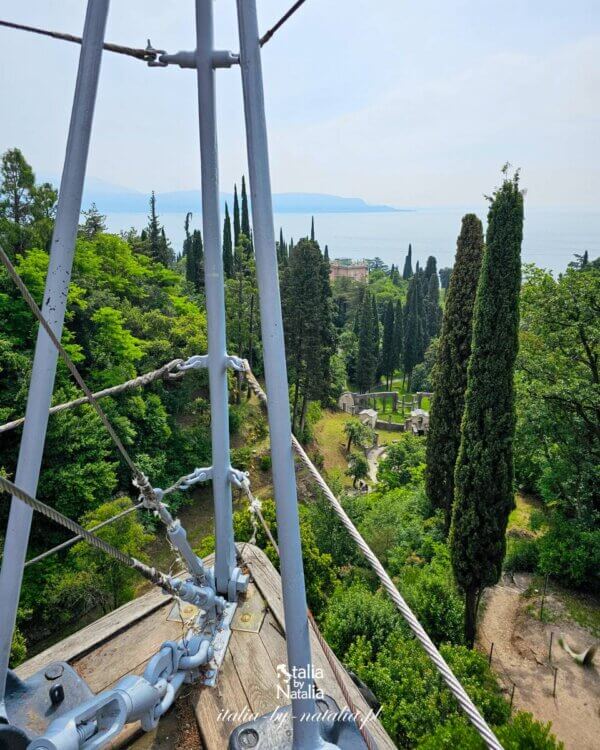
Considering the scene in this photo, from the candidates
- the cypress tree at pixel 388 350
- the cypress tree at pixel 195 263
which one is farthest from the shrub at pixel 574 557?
the cypress tree at pixel 195 263

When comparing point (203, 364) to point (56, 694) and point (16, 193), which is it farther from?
point (16, 193)

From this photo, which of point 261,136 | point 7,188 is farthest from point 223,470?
point 7,188

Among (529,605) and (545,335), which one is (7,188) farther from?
(529,605)

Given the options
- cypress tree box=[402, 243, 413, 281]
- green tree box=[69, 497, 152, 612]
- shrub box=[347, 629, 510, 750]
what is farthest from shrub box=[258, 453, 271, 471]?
cypress tree box=[402, 243, 413, 281]

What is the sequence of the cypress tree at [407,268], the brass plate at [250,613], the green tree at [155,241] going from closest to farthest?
the brass plate at [250,613] → the green tree at [155,241] → the cypress tree at [407,268]

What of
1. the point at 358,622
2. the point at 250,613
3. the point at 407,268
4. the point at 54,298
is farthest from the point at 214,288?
the point at 407,268

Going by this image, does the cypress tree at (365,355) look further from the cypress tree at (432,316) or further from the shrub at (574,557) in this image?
the shrub at (574,557)
